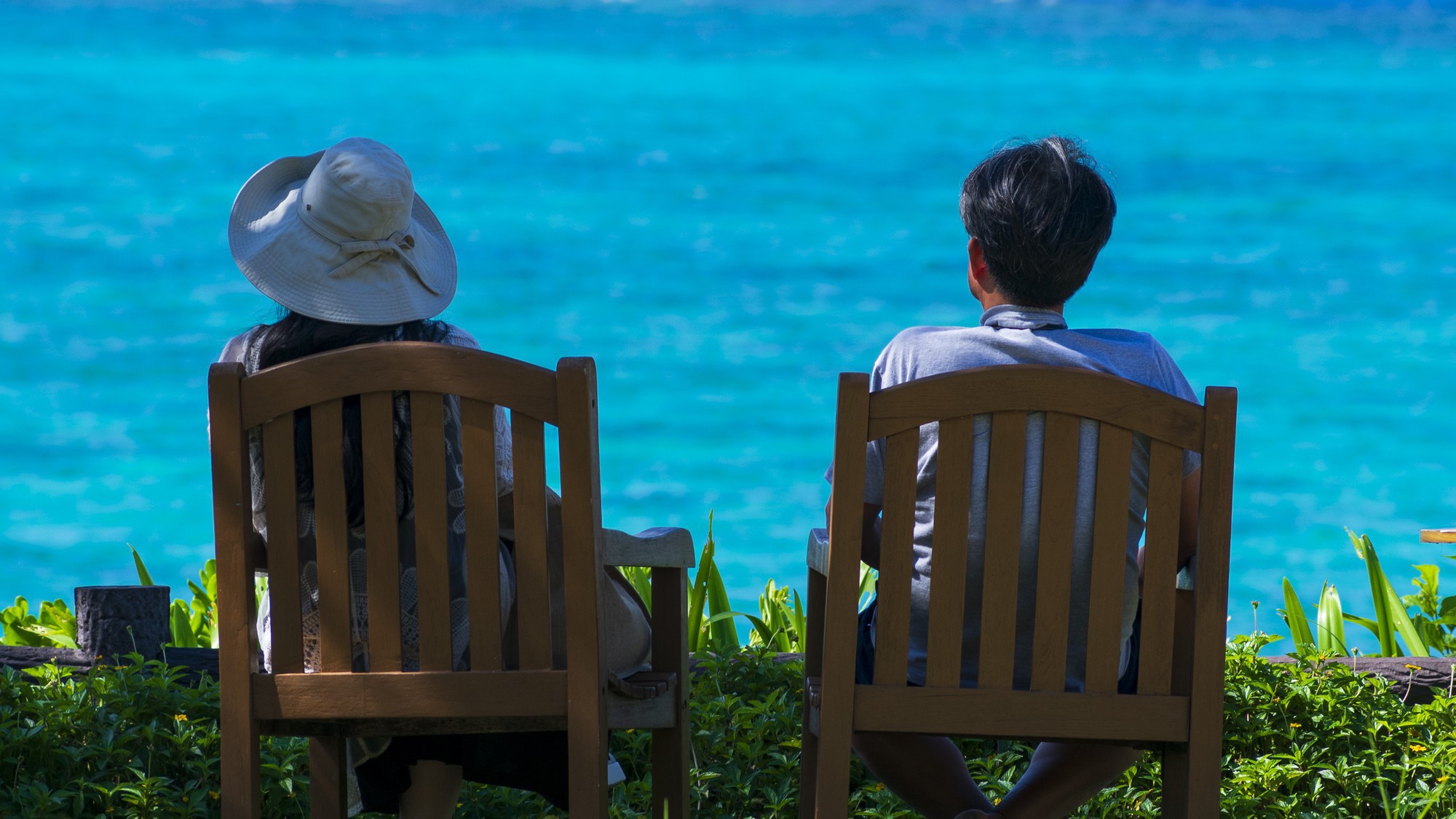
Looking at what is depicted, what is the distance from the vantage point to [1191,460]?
1913 mm

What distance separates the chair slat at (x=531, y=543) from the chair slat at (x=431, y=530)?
10 centimetres

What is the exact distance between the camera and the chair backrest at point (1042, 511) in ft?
5.88

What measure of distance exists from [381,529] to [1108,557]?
975 mm

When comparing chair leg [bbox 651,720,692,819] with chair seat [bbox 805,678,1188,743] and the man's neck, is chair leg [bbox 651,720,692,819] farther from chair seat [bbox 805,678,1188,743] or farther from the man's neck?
Result: the man's neck

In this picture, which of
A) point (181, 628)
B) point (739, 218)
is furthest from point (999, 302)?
point (739, 218)

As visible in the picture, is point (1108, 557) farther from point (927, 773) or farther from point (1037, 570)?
point (927, 773)

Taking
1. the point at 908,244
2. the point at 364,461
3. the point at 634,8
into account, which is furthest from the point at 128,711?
the point at 634,8

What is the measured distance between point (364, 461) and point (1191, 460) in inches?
44.8

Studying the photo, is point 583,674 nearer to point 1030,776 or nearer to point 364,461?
point 364,461

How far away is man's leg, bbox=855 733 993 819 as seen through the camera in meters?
2.14

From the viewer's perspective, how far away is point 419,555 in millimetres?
1863

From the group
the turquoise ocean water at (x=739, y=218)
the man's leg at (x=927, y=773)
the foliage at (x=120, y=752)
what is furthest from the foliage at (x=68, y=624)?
the turquoise ocean water at (x=739, y=218)

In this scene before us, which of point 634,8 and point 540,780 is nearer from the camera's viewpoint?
point 540,780

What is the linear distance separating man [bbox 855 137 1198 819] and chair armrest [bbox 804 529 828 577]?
81mm
